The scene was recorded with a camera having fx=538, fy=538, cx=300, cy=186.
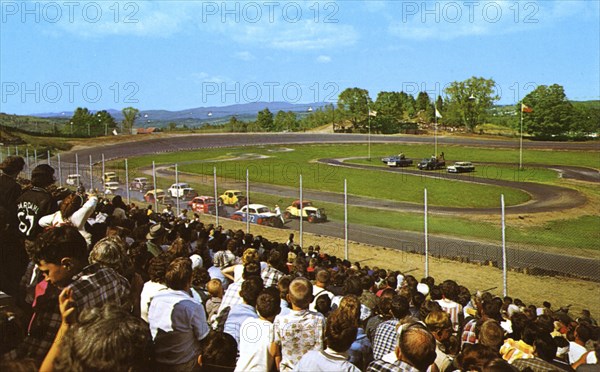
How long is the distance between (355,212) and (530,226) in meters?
8.52

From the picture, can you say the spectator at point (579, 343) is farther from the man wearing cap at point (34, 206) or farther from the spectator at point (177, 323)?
the man wearing cap at point (34, 206)

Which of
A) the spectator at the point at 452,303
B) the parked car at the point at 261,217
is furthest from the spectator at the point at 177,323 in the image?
the parked car at the point at 261,217

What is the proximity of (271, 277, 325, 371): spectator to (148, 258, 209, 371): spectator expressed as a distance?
0.66m

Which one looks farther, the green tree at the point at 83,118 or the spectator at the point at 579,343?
the green tree at the point at 83,118

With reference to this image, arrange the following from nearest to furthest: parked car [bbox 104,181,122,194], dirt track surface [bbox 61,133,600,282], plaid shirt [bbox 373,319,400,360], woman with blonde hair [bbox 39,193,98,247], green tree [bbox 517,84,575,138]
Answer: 1. plaid shirt [bbox 373,319,400,360]
2. woman with blonde hair [bbox 39,193,98,247]
3. dirt track surface [bbox 61,133,600,282]
4. parked car [bbox 104,181,122,194]
5. green tree [bbox 517,84,575,138]

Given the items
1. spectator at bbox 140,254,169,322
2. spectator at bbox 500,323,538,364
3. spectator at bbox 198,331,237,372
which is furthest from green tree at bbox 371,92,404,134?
spectator at bbox 198,331,237,372

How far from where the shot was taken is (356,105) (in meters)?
106

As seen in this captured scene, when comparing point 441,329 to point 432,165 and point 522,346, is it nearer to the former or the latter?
point 522,346

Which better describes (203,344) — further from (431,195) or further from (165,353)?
(431,195)

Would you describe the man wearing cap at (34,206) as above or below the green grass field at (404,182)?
above

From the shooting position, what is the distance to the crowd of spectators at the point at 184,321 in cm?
321

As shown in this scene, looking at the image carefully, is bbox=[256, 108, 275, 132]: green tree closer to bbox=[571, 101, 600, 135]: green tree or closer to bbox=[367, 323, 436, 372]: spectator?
bbox=[571, 101, 600, 135]: green tree

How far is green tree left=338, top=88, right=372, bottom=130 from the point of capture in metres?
105

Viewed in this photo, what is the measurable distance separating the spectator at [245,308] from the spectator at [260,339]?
1.85 ft
